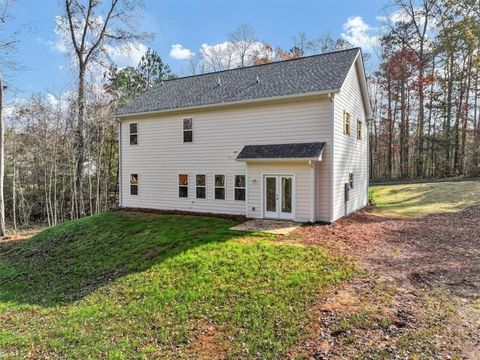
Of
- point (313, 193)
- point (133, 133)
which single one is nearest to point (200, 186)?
point (133, 133)

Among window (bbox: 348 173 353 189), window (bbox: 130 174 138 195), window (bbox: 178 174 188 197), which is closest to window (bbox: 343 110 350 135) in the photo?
window (bbox: 348 173 353 189)

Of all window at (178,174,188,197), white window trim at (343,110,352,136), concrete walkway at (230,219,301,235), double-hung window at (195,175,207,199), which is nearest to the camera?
concrete walkway at (230,219,301,235)

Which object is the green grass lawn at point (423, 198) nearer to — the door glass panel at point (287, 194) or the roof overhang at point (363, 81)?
the roof overhang at point (363, 81)

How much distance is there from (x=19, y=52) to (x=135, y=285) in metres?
15.8

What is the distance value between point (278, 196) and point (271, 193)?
1.06ft

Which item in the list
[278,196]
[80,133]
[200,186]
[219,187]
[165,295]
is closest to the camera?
[165,295]

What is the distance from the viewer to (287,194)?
12531 mm

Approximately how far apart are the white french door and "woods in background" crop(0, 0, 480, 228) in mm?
12311

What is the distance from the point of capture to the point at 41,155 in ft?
73.7

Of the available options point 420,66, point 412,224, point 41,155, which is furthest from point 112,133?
point 420,66

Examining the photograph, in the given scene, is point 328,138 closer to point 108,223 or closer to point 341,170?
point 341,170

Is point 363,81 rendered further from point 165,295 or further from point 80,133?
point 80,133

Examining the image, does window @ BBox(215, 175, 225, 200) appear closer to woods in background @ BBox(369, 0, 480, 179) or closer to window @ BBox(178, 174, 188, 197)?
window @ BBox(178, 174, 188, 197)

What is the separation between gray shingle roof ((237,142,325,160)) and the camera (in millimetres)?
11701
